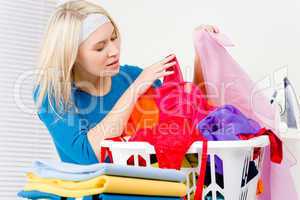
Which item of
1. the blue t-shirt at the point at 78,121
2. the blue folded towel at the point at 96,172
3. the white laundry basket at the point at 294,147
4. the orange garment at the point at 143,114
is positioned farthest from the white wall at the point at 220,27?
the blue folded towel at the point at 96,172

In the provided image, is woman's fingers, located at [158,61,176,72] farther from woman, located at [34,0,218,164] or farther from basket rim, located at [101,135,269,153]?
basket rim, located at [101,135,269,153]

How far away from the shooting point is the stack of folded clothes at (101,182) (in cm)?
91

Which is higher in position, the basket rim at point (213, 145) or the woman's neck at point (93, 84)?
the woman's neck at point (93, 84)

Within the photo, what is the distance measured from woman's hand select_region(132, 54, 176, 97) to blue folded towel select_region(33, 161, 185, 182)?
1.30 feet

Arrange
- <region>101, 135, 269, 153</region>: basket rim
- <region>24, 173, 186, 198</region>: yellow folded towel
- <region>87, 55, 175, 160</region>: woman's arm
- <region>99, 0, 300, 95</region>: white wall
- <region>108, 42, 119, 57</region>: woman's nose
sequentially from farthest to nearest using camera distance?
<region>99, 0, 300, 95</region>: white wall, <region>108, 42, 119, 57</region>: woman's nose, <region>87, 55, 175, 160</region>: woman's arm, <region>101, 135, 269, 153</region>: basket rim, <region>24, 173, 186, 198</region>: yellow folded towel

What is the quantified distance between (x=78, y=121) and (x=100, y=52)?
201mm

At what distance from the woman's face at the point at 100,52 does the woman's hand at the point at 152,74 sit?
0.35 feet

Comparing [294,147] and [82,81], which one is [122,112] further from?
[294,147]

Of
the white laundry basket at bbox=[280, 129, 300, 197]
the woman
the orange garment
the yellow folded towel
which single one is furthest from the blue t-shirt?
the white laundry basket at bbox=[280, 129, 300, 197]

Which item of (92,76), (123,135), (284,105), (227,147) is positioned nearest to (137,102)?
(123,135)

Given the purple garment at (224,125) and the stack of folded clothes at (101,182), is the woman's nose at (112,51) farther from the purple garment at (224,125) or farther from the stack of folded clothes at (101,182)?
the stack of folded clothes at (101,182)

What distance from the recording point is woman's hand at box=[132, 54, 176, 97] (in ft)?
4.46

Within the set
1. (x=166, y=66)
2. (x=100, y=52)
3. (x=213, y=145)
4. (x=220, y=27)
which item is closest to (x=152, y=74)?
(x=166, y=66)

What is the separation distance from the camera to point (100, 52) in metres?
1.43
